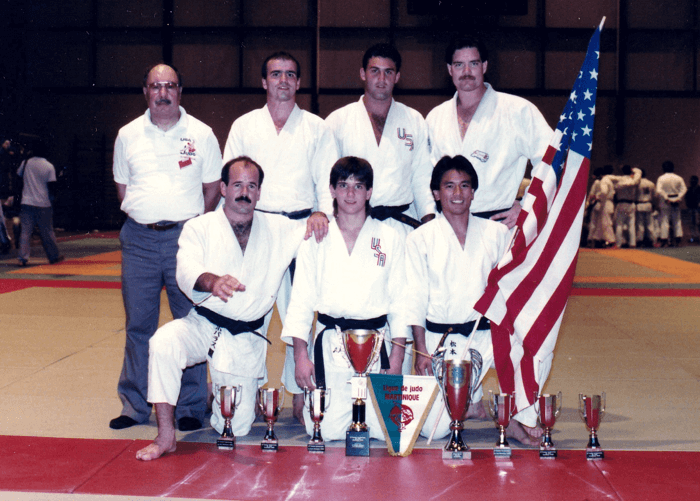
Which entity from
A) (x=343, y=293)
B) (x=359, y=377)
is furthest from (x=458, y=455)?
(x=343, y=293)

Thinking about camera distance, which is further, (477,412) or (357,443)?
(477,412)

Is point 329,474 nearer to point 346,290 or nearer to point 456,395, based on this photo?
point 456,395

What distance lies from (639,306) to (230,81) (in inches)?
534

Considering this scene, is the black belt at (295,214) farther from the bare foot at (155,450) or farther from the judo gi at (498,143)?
the bare foot at (155,450)

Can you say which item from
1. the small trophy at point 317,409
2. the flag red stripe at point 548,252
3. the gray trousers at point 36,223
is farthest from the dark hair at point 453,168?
the gray trousers at point 36,223

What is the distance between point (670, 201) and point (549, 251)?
1369 cm

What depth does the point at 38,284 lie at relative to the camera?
9820 mm

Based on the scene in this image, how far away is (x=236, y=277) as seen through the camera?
13.2 feet

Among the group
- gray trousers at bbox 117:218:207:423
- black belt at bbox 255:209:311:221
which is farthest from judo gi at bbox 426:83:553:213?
gray trousers at bbox 117:218:207:423

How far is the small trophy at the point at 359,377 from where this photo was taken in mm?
3697

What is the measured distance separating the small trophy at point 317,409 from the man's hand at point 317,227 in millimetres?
778

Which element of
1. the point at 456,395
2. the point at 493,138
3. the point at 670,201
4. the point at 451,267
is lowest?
the point at 456,395

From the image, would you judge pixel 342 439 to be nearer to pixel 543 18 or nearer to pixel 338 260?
pixel 338 260

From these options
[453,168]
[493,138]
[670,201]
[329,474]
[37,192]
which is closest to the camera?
[329,474]
